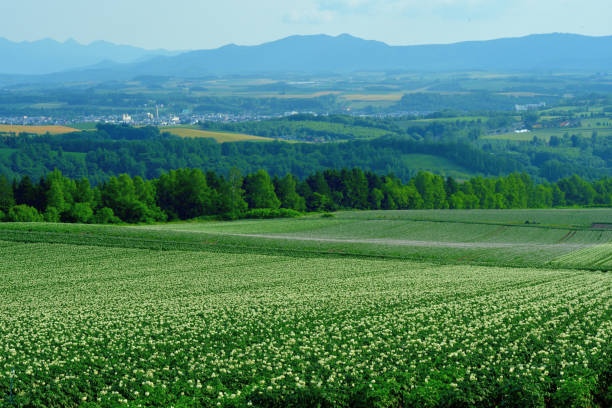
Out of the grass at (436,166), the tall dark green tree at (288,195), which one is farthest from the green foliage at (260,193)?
the grass at (436,166)

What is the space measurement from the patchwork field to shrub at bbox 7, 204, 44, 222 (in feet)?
92.7

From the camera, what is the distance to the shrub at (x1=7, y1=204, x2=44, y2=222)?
3364 inches

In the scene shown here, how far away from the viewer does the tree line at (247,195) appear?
91.8m

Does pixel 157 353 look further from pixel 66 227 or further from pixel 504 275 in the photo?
pixel 66 227

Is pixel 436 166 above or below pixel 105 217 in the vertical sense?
below

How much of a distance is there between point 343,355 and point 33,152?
184 metres

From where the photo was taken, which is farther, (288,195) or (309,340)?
(288,195)

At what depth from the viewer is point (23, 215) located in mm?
85938

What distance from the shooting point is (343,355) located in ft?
75.4

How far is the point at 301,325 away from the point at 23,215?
69.1 m

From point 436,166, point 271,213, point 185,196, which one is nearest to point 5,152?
point 185,196

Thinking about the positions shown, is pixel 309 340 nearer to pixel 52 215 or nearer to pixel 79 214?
pixel 79 214

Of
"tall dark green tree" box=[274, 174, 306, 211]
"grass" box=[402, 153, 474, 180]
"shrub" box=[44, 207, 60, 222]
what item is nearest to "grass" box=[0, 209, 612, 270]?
"shrub" box=[44, 207, 60, 222]

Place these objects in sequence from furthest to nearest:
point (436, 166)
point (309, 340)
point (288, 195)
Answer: point (436, 166)
point (288, 195)
point (309, 340)
